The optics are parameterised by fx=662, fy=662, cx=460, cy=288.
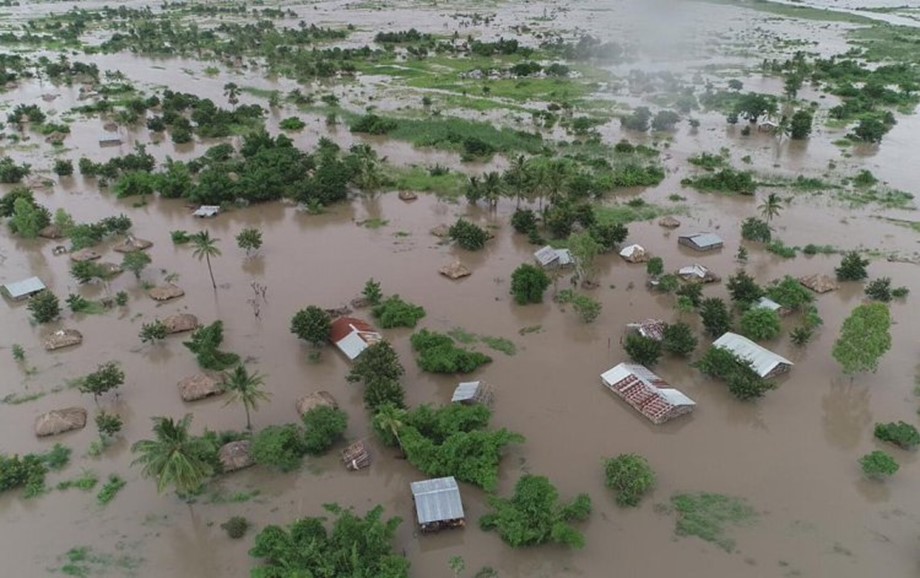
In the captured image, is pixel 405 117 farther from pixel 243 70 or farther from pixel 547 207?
pixel 243 70

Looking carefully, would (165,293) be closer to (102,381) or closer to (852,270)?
(102,381)

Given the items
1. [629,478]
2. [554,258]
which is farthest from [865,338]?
[554,258]

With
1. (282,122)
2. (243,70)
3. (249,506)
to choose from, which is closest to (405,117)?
(282,122)

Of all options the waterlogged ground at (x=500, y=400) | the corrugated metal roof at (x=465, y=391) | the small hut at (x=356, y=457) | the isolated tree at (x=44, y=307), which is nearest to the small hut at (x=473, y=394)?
the corrugated metal roof at (x=465, y=391)

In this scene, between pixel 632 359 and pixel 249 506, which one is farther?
pixel 632 359

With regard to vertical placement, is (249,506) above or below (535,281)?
below
